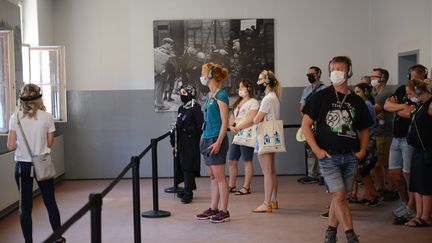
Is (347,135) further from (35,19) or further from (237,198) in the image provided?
(35,19)

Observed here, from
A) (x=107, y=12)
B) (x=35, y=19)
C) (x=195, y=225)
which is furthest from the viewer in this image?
(x=107, y=12)

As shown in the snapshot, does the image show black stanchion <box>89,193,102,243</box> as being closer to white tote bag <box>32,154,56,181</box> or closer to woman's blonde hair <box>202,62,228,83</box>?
white tote bag <box>32,154,56,181</box>

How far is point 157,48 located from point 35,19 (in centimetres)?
196

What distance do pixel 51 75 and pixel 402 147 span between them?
5173 millimetres

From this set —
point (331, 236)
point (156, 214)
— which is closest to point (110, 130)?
point (156, 214)

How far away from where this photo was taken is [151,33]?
32.9ft

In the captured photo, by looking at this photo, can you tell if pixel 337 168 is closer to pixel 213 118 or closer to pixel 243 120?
pixel 213 118

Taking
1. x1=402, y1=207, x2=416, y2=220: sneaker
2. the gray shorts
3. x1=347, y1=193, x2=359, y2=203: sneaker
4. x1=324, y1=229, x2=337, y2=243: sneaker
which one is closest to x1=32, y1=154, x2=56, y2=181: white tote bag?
the gray shorts

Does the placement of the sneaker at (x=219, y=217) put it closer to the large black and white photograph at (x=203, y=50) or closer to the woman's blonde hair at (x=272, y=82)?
the woman's blonde hair at (x=272, y=82)

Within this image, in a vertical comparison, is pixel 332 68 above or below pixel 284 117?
above

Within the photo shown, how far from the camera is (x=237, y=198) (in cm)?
809

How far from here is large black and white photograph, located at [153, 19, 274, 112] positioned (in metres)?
10.0

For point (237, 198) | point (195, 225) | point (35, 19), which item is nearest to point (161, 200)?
point (237, 198)

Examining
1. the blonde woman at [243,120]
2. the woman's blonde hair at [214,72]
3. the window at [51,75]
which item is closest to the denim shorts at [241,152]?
the blonde woman at [243,120]
